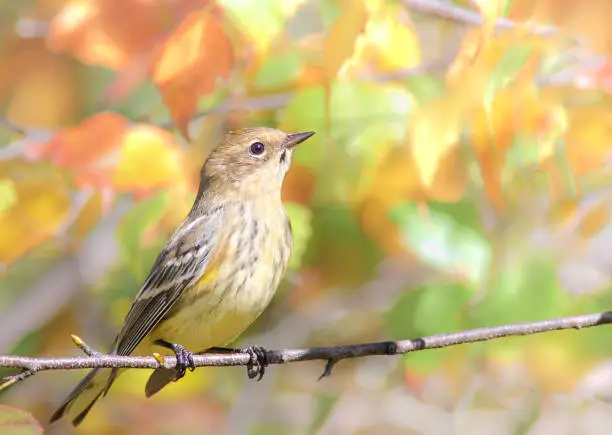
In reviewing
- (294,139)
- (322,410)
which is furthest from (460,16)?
(322,410)

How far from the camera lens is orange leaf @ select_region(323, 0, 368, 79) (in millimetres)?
3268

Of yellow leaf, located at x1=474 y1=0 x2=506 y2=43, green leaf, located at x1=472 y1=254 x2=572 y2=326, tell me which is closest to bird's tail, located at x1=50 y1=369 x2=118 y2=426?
green leaf, located at x1=472 y1=254 x2=572 y2=326

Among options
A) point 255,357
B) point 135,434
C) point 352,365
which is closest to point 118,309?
point 135,434

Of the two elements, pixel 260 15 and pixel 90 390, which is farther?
pixel 90 390

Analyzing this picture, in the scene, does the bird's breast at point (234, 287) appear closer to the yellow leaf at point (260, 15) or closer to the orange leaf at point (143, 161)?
the orange leaf at point (143, 161)

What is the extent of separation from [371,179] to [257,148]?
0.60 metres

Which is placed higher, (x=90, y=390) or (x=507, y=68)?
(x=507, y=68)

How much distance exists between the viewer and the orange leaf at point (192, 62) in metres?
3.70

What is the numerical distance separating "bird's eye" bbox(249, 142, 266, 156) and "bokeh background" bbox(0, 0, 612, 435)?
0.31m

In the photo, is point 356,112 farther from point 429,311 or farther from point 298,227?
point 429,311

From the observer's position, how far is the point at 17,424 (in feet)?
7.91

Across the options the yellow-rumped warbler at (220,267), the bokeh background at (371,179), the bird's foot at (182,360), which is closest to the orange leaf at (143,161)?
the bokeh background at (371,179)

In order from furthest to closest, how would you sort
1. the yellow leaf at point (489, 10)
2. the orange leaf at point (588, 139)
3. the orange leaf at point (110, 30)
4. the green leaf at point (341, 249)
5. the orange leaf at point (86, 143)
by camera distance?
the green leaf at point (341, 249) → the orange leaf at point (86, 143) → the orange leaf at point (110, 30) → the orange leaf at point (588, 139) → the yellow leaf at point (489, 10)

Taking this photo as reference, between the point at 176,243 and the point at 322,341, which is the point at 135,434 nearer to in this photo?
the point at 322,341
